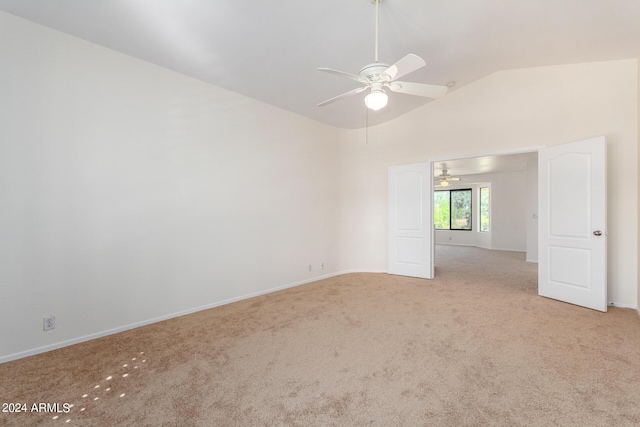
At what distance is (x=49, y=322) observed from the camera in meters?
2.59

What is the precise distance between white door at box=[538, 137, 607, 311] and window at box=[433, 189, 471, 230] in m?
6.57

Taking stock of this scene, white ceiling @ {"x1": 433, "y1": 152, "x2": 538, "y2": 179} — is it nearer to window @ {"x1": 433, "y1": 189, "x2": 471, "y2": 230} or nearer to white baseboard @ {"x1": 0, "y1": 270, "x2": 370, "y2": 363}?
window @ {"x1": 433, "y1": 189, "x2": 471, "y2": 230}

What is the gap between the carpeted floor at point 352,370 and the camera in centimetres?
174

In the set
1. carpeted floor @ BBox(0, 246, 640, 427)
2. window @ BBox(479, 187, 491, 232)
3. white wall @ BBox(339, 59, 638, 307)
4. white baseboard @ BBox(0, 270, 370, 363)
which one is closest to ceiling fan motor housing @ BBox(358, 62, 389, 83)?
carpeted floor @ BBox(0, 246, 640, 427)

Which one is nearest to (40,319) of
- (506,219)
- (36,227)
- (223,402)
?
(36,227)

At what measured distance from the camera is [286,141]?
4641 mm

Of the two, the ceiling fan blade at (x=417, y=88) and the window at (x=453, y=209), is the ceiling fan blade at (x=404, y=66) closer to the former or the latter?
the ceiling fan blade at (x=417, y=88)

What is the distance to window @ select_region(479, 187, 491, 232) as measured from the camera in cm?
957

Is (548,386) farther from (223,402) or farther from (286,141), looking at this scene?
(286,141)

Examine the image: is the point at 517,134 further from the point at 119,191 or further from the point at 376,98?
the point at 119,191

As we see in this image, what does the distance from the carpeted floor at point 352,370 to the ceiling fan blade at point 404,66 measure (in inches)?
88.4

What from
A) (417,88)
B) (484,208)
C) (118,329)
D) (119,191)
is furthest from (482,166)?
(118,329)

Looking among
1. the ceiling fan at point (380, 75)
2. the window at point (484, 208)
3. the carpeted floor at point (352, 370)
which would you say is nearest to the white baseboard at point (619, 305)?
the carpeted floor at point (352, 370)

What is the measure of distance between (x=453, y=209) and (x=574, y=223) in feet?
23.9
